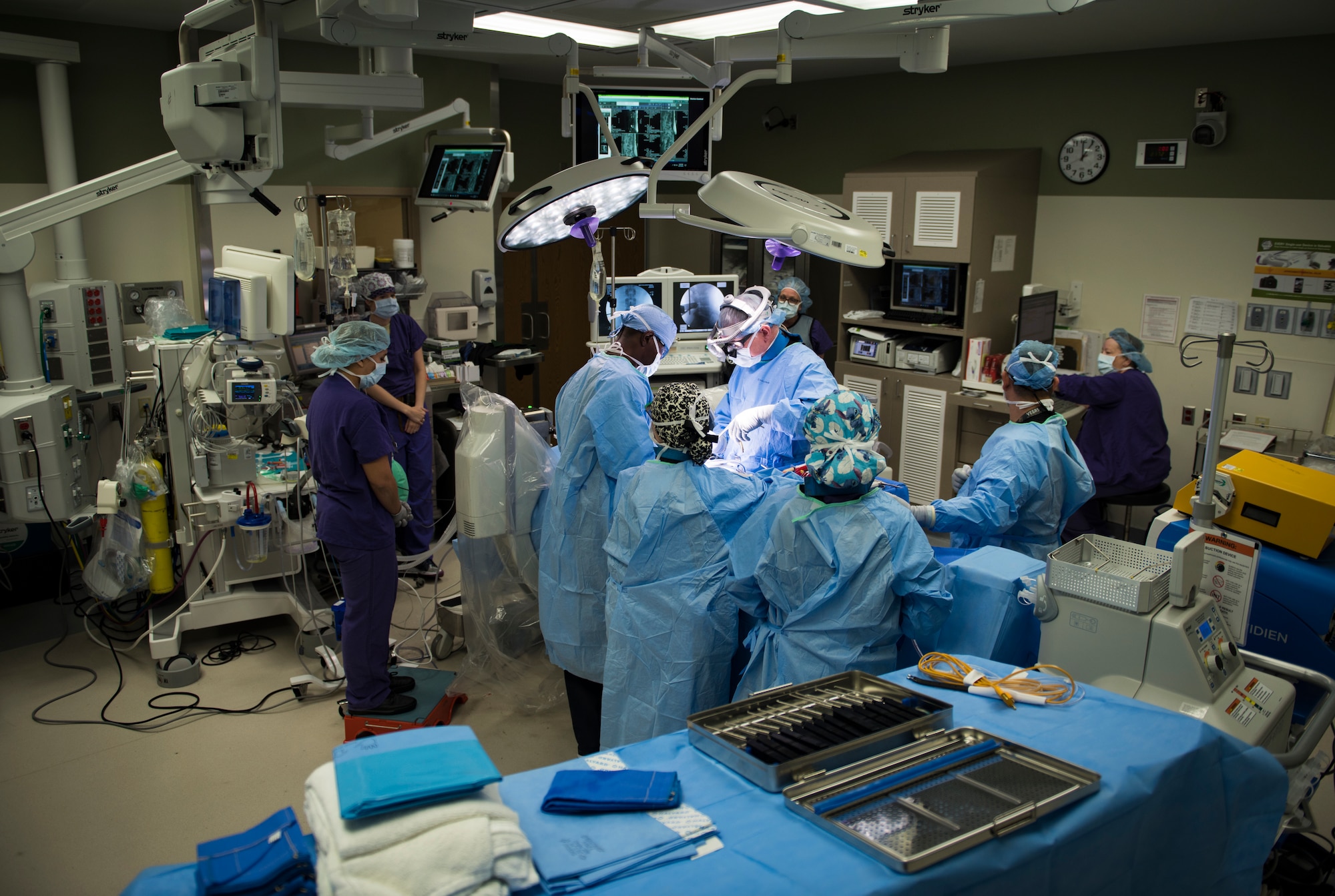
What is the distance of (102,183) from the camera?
367 cm

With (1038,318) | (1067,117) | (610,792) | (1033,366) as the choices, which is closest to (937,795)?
(610,792)

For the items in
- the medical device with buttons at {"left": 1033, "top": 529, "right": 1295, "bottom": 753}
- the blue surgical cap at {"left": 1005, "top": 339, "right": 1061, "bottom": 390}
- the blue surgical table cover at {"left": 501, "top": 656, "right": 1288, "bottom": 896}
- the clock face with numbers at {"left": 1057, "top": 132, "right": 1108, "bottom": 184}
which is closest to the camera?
the blue surgical table cover at {"left": 501, "top": 656, "right": 1288, "bottom": 896}

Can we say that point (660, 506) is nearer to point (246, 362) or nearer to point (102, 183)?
point (246, 362)

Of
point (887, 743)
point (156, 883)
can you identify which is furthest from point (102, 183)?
point (887, 743)

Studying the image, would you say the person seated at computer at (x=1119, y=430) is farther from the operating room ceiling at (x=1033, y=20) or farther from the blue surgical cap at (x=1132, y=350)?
the operating room ceiling at (x=1033, y=20)

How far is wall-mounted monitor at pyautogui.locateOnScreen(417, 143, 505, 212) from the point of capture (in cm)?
518

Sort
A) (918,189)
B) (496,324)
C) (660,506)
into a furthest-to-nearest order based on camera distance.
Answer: (496,324), (918,189), (660,506)

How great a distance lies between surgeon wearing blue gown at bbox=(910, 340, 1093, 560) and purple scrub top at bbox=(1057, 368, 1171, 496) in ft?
4.73

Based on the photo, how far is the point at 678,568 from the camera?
280 centimetres

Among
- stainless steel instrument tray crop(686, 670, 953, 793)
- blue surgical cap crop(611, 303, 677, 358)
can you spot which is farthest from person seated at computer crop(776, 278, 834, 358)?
stainless steel instrument tray crop(686, 670, 953, 793)

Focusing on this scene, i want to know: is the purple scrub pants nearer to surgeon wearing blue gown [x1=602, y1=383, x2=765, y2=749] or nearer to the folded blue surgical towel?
surgeon wearing blue gown [x1=602, y1=383, x2=765, y2=749]

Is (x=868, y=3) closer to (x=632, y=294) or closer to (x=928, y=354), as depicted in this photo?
(x=632, y=294)

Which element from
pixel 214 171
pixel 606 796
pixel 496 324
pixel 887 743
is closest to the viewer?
pixel 606 796

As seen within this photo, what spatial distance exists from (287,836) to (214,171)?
2569 millimetres
